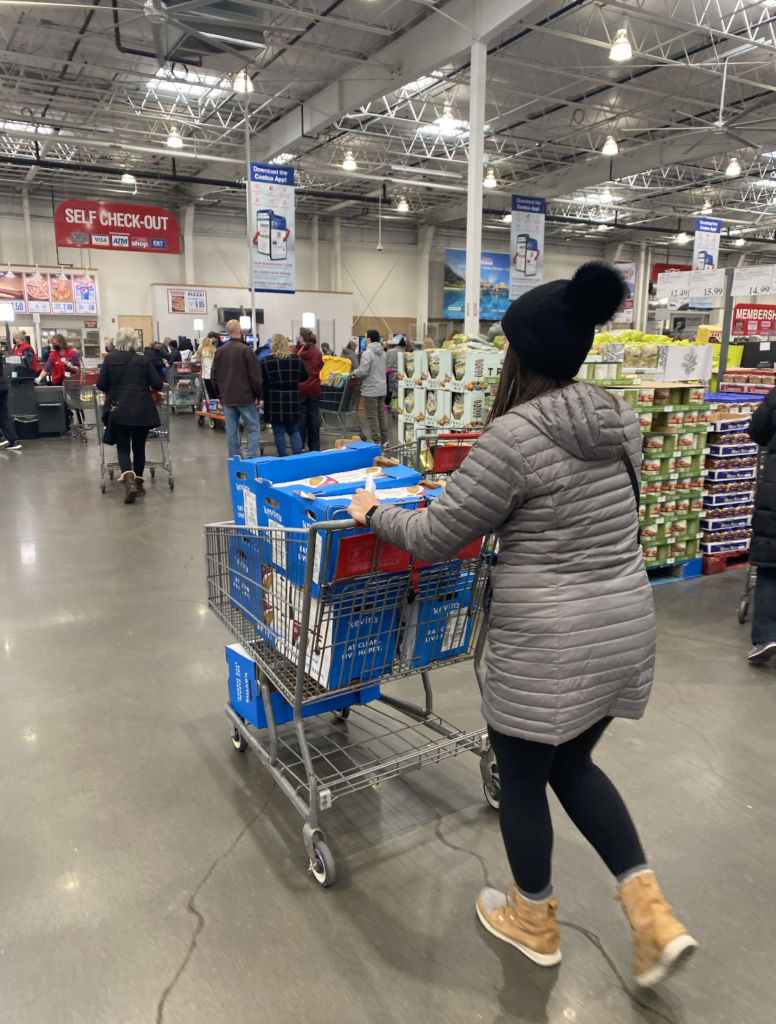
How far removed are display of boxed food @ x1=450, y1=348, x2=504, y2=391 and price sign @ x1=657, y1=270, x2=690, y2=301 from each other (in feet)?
9.64

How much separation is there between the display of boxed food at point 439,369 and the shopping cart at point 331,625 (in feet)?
14.1

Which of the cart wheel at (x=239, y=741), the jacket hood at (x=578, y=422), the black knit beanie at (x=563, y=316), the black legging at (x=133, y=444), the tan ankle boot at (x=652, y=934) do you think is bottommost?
the cart wheel at (x=239, y=741)

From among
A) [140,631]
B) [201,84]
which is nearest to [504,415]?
[140,631]

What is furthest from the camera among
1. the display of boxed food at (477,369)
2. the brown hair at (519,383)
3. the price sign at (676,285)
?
the price sign at (676,285)

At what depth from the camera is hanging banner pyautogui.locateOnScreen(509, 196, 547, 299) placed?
13.1 m

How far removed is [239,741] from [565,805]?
1474 millimetres

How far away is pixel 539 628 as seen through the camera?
1.62 meters

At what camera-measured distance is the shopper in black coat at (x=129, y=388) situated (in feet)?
23.1

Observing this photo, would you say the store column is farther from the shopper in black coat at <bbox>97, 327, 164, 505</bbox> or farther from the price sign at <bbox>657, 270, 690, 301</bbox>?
the shopper in black coat at <bbox>97, 327, 164, 505</bbox>

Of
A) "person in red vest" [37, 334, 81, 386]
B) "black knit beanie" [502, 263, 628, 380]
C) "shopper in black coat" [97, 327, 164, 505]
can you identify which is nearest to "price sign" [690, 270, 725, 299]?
"shopper in black coat" [97, 327, 164, 505]

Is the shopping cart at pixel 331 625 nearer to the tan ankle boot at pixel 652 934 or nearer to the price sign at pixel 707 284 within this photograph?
the tan ankle boot at pixel 652 934

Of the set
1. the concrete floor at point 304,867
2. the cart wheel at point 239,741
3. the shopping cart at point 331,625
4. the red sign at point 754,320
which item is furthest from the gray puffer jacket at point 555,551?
the red sign at point 754,320

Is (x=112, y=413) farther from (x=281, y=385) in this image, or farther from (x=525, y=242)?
(x=525, y=242)

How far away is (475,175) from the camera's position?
8797 mm
